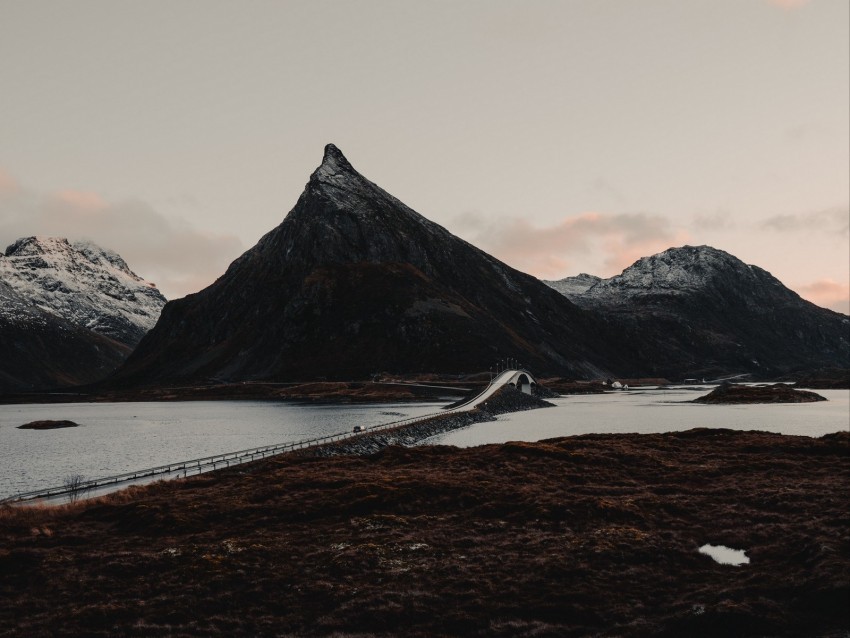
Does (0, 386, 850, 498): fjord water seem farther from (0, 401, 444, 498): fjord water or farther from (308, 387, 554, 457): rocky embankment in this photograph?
(308, 387, 554, 457): rocky embankment

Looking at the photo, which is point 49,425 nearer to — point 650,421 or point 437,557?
point 650,421

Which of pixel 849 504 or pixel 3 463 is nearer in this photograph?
pixel 849 504

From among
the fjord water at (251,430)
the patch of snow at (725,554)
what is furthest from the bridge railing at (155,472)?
the patch of snow at (725,554)

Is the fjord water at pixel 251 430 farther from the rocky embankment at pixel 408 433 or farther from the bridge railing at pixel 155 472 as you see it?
the bridge railing at pixel 155 472

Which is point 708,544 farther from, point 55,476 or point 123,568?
point 55,476

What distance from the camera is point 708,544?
36.5 metres

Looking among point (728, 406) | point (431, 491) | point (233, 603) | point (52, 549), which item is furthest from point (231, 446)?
point (728, 406)

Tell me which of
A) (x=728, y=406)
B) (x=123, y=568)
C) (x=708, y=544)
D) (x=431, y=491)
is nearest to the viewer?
(x=123, y=568)

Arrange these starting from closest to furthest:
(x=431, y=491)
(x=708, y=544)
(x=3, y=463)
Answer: (x=708, y=544) < (x=431, y=491) < (x=3, y=463)

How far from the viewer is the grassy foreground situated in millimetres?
25748

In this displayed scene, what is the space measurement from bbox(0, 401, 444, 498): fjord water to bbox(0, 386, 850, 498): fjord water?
15 cm

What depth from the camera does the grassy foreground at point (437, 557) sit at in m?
25.7

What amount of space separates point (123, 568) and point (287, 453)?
4474cm

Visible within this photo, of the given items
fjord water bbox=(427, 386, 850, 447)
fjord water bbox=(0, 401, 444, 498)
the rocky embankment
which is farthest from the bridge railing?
fjord water bbox=(427, 386, 850, 447)
